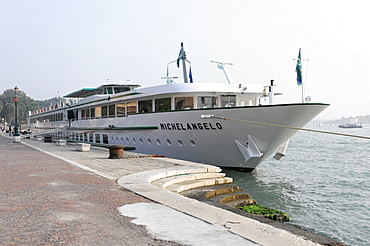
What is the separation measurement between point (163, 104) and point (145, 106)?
6.26 feet

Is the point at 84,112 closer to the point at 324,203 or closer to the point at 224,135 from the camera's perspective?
the point at 224,135

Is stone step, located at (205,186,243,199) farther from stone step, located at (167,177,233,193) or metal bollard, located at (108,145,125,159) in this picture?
metal bollard, located at (108,145,125,159)

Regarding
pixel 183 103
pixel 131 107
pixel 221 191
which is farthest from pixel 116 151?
pixel 131 107

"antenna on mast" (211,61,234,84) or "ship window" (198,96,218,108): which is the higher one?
"antenna on mast" (211,61,234,84)

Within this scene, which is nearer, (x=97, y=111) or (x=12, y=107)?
(x=97, y=111)

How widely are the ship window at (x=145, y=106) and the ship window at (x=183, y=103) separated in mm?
2258

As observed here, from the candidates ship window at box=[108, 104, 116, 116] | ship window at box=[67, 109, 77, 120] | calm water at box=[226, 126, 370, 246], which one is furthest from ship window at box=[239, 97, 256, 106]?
ship window at box=[67, 109, 77, 120]

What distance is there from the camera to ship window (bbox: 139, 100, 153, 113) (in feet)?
64.5

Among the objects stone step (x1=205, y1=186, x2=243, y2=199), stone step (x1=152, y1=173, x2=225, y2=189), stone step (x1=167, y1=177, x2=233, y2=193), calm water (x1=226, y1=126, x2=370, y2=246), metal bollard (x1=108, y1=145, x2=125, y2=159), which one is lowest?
calm water (x1=226, y1=126, x2=370, y2=246)

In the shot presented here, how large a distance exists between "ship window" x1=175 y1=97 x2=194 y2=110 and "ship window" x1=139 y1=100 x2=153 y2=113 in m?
2.26

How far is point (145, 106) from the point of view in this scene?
20.1 meters

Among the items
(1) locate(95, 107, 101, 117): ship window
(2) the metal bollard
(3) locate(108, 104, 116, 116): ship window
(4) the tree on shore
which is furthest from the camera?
(4) the tree on shore

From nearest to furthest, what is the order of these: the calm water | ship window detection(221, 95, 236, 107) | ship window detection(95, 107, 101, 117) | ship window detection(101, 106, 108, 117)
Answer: the calm water
ship window detection(221, 95, 236, 107)
ship window detection(101, 106, 108, 117)
ship window detection(95, 107, 101, 117)

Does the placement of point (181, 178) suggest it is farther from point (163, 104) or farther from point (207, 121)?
point (163, 104)
